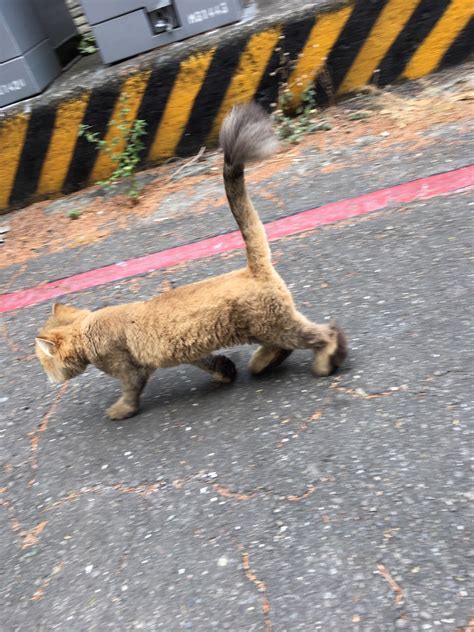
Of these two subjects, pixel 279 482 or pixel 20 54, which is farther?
pixel 20 54

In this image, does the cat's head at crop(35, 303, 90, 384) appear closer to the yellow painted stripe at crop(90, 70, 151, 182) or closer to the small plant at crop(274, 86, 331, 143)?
the yellow painted stripe at crop(90, 70, 151, 182)

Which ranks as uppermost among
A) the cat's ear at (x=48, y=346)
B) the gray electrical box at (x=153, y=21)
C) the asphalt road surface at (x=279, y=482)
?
the gray electrical box at (x=153, y=21)

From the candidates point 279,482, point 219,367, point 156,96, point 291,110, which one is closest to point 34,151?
point 156,96

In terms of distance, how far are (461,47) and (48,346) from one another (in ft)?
14.4

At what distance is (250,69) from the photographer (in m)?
5.13

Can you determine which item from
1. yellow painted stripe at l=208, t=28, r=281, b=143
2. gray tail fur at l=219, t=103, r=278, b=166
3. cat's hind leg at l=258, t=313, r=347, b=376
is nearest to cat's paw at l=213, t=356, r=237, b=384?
cat's hind leg at l=258, t=313, r=347, b=376

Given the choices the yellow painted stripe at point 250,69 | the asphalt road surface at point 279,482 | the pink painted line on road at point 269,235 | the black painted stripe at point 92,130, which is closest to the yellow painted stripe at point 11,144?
the black painted stripe at point 92,130

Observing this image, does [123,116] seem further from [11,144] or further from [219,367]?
[219,367]

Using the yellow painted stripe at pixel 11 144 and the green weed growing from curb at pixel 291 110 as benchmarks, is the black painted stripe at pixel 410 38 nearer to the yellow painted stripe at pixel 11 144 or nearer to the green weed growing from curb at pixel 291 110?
the green weed growing from curb at pixel 291 110

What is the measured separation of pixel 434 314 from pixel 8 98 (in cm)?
426

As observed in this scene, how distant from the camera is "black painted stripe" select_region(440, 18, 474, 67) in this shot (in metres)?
5.09

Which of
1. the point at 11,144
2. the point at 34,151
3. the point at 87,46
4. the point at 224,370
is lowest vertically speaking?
the point at 224,370

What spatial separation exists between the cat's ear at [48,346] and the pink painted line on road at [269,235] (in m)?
1.28

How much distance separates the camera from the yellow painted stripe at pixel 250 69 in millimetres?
5031
